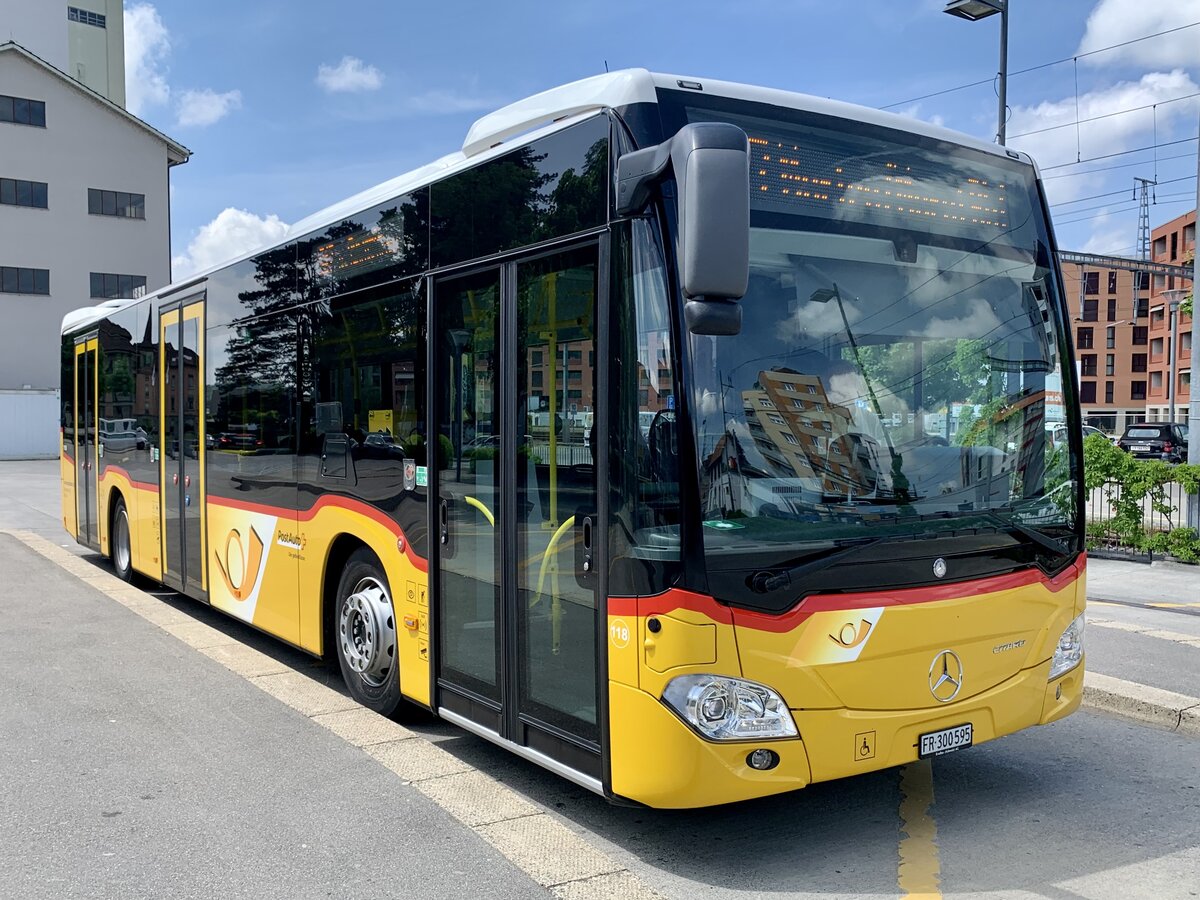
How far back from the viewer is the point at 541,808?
16.8 ft

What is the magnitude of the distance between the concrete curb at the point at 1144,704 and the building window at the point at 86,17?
66.4 m

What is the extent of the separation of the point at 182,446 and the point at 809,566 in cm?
693

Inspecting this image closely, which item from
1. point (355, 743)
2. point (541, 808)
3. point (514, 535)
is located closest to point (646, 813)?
point (541, 808)

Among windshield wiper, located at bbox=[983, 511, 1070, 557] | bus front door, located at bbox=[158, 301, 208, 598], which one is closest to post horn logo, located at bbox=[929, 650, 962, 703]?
windshield wiper, located at bbox=[983, 511, 1070, 557]

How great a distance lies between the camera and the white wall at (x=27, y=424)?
1735 inches

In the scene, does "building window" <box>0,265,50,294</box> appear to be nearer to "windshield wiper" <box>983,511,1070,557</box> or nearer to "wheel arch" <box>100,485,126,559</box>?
"wheel arch" <box>100,485,126,559</box>

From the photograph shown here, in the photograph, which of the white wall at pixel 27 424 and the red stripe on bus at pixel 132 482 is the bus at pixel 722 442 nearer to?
the red stripe on bus at pixel 132 482

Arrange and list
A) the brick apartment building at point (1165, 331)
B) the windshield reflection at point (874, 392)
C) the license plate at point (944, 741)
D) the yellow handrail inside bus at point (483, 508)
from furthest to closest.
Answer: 1. the brick apartment building at point (1165, 331)
2. the yellow handrail inside bus at point (483, 508)
3. the license plate at point (944, 741)
4. the windshield reflection at point (874, 392)

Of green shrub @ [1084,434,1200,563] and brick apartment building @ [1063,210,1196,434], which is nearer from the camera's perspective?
green shrub @ [1084,434,1200,563]

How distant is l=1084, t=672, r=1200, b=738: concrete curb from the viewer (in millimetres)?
6555

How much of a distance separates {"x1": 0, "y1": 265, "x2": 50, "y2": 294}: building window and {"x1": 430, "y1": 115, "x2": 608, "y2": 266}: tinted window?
150 ft

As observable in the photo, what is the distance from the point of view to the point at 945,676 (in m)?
4.57

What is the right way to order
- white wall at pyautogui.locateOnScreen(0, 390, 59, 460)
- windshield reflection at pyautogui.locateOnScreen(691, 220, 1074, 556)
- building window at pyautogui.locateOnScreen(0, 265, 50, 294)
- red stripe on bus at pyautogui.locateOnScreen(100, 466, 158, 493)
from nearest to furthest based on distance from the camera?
1. windshield reflection at pyautogui.locateOnScreen(691, 220, 1074, 556)
2. red stripe on bus at pyautogui.locateOnScreen(100, 466, 158, 493)
3. white wall at pyautogui.locateOnScreen(0, 390, 59, 460)
4. building window at pyautogui.locateOnScreen(0, 265, 50, 294)

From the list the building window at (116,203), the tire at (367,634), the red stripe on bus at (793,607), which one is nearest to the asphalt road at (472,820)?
the tire at (367,634)
